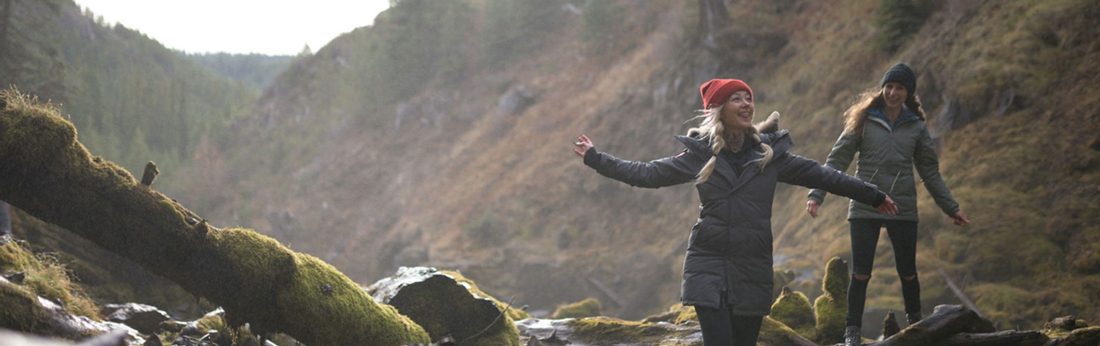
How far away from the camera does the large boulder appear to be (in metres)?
6.52

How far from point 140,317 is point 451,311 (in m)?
3.65

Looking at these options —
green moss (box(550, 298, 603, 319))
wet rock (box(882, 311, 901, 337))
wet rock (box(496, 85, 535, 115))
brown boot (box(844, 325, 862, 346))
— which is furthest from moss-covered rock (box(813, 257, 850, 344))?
wet rock (box(496, 85, 535, 115))

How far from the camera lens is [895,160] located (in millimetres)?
5156

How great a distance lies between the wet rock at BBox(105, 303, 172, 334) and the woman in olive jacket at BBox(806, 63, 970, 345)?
7.01 metres

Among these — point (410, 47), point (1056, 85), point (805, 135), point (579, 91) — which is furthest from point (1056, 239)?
point (410, 47)

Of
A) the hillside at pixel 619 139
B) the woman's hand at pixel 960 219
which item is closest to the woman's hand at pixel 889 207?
the woman's hand at pixel 960 219

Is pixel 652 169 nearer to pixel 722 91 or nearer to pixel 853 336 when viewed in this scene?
pixel 722 91

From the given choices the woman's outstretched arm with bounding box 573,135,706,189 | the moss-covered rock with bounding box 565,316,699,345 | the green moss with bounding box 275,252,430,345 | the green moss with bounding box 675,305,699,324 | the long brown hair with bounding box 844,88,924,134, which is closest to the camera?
the woman's outstretched arm with bounding box 573,135,706,189

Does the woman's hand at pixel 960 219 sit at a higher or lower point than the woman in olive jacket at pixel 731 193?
higher

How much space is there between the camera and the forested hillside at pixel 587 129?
10.0 meters

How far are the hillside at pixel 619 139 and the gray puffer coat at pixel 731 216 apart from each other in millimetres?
6340

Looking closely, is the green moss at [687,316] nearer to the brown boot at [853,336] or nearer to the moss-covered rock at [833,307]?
the moss-covered rock at [833,307]

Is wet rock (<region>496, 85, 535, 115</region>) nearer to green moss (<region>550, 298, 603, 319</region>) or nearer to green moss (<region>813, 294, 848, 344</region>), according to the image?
green moss (<region>550, 298, 603, 319</region>)

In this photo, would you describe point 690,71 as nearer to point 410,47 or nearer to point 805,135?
point 805,135
